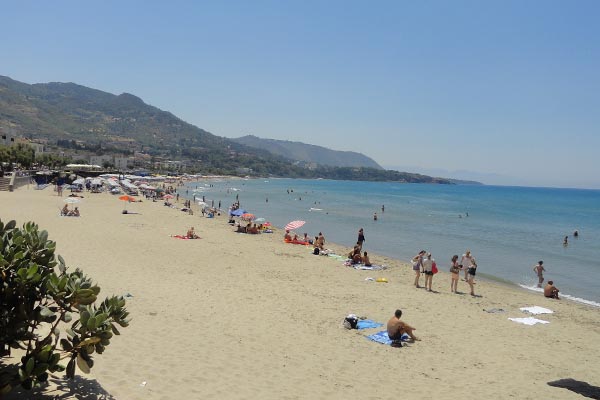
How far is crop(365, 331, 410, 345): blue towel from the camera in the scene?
30.5 feet

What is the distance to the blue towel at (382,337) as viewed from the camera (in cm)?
930

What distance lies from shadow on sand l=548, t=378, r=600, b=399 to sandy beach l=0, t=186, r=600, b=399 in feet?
0.71

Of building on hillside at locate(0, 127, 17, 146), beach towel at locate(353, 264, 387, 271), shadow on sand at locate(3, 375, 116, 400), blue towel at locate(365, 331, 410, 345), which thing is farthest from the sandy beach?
building on hillside at locate(0, 127, 17, 146)

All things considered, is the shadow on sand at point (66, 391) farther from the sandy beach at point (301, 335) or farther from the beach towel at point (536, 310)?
the beach towel at point (536, 310)

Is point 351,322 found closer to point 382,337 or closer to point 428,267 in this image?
point 382,337

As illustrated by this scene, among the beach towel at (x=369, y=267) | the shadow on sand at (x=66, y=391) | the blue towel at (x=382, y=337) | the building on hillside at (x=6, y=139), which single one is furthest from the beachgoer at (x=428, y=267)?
the building on hillside at (x=6, y=139)

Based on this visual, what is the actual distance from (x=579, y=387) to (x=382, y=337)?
350cm

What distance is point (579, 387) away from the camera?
25.3 feet

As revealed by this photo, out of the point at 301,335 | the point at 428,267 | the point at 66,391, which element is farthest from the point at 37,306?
the point at 428,267

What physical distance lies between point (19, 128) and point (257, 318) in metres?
196

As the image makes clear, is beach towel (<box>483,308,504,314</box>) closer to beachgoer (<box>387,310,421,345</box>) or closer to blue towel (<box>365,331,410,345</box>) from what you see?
blue towel (<box>365,331,410,345</box>)

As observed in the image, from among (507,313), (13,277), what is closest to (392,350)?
(507,313)

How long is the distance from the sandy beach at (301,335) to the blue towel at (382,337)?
21 centimetres

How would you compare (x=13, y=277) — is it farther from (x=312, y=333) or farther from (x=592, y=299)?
(x=592, y=299)
